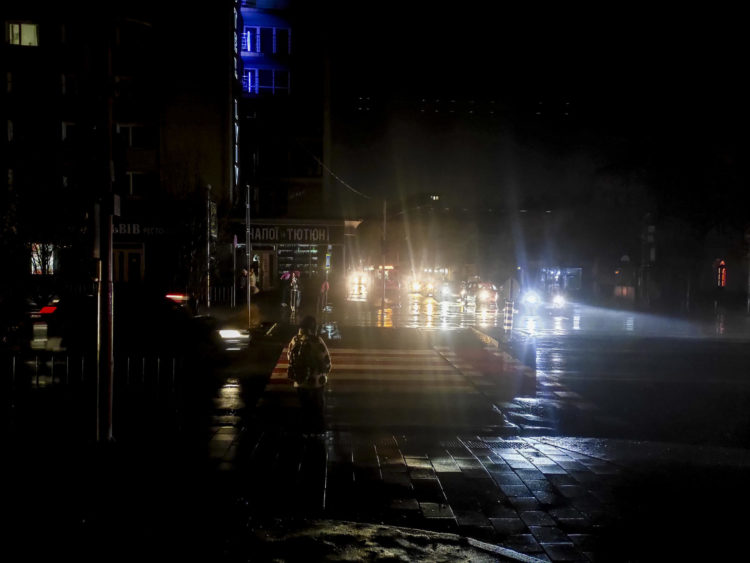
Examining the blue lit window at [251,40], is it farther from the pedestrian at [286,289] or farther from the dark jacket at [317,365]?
the dark jacket at [317,365]

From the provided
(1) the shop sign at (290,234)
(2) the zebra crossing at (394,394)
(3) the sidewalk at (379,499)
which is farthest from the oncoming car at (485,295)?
(3) the sidewalk at (379,499)

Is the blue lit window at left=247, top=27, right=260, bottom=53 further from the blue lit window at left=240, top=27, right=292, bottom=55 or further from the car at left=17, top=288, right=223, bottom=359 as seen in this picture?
the car at left=17, top=288, right=223, bottom=359

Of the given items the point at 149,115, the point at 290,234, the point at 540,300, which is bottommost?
the point at 540,300

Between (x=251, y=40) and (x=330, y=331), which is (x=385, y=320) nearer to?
(x=330, y=331)

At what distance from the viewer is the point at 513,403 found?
10680 mm

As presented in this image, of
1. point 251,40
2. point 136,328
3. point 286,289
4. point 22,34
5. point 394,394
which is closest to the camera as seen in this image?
point 394,394

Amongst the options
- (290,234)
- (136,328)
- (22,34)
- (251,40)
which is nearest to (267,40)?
(251,40)

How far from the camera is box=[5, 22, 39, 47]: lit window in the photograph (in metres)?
37.4

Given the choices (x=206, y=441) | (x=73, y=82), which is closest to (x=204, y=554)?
(x=206, y=441)

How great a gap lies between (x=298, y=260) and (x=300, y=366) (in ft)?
117

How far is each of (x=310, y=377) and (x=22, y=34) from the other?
3825 centimetres

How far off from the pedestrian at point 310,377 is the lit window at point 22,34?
37.1m

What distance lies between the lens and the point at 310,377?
27.4ft

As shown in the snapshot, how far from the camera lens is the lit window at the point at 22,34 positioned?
Answer: 37406mm
